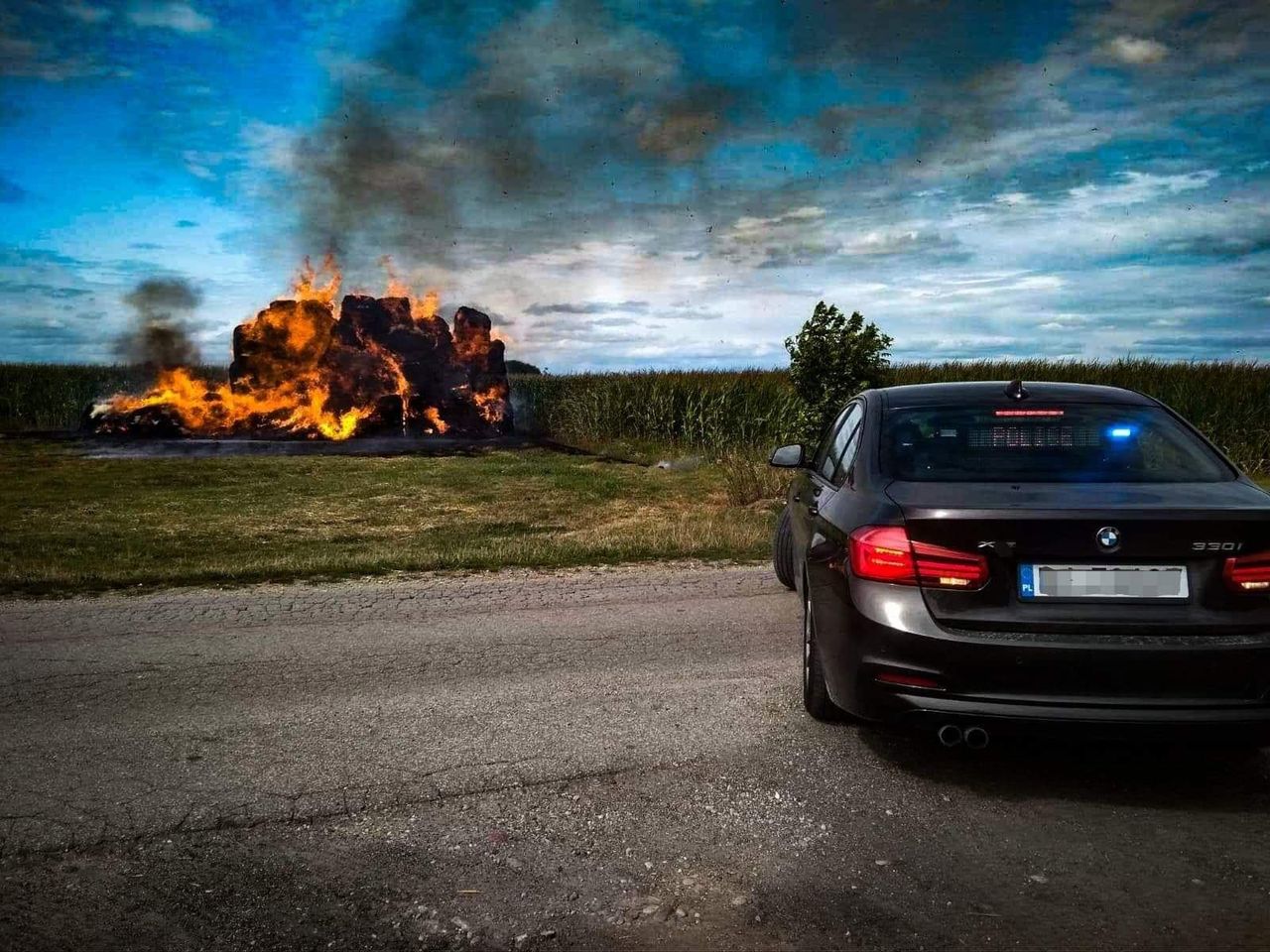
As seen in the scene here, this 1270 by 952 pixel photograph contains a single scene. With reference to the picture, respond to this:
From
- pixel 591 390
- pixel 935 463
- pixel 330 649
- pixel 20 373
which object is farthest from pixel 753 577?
pixel 20 373

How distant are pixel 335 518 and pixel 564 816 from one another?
11564mm

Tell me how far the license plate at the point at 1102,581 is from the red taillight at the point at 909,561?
6.3 inches

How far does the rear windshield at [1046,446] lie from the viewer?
4.20 m

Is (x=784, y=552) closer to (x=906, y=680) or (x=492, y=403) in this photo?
(x=906, y=680)

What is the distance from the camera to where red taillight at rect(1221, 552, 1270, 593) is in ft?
11.5

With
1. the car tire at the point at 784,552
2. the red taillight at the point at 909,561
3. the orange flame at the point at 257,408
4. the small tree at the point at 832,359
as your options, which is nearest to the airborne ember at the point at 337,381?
the orange flame at the point at 257,408

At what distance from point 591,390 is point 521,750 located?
2639 cm

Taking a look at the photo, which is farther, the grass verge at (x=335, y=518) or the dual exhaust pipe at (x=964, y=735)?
the grass verge at (x=335, y=518)

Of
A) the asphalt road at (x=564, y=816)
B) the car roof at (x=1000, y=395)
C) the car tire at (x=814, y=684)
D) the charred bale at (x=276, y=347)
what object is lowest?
the asphalt road at (x=564, y=816)

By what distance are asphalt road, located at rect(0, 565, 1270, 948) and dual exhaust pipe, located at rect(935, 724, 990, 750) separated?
0.28 meters

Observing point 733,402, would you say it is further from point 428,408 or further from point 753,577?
point 753,577

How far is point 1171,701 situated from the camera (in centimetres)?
350

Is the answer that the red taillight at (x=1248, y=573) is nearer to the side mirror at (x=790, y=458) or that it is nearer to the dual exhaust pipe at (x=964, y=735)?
the dual exhaust pipe at (x=964, y=735)

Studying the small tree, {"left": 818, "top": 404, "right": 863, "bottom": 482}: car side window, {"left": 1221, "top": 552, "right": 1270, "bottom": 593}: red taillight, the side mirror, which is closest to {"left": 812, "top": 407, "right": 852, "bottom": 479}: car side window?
{"left": 818, "top": 404, "right": 863, "bottom": 482}: car side window
